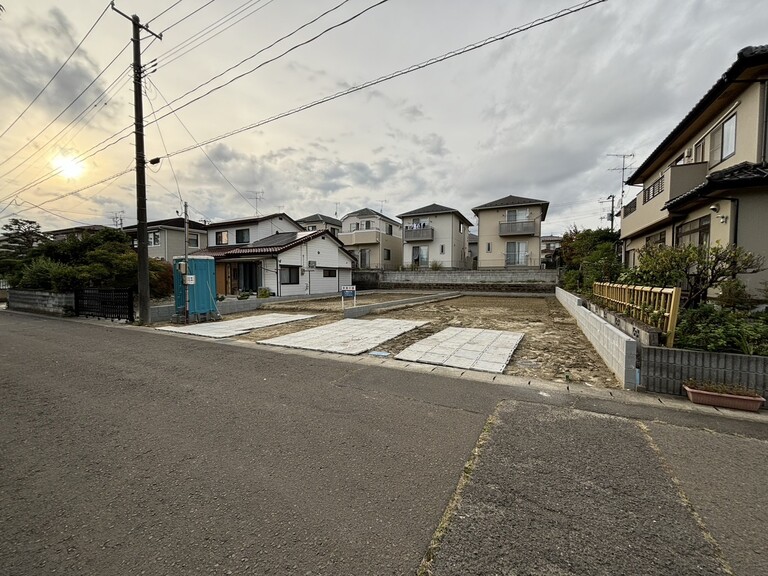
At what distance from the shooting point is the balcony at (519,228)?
984 inches

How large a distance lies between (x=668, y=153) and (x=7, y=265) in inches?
1301

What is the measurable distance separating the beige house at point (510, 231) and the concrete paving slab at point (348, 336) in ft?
61.7

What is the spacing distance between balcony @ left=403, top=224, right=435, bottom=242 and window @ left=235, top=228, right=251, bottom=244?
12905mm

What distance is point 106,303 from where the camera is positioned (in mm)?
11469

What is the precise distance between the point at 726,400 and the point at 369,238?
26919 millimetres

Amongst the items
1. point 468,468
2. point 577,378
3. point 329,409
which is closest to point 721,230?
point 577,378

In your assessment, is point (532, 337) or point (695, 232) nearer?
point (532, 337)

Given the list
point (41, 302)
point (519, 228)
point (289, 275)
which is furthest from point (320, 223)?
point (41, 302)

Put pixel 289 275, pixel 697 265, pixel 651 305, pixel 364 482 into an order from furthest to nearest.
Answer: pixel 289 275, pixel 697 265, pixel 651 305, pixel 364 482

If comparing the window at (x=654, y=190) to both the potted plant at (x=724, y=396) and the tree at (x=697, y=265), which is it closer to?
the tree at (x=697, y=265)

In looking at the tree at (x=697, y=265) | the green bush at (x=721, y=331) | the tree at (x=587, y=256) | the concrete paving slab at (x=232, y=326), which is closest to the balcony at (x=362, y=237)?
the tree at (x=587, y=256)

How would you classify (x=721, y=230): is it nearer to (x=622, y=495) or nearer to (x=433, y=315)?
(x=433, y=315)

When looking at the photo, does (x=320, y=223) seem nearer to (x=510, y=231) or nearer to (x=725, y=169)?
(x=510, y=231)

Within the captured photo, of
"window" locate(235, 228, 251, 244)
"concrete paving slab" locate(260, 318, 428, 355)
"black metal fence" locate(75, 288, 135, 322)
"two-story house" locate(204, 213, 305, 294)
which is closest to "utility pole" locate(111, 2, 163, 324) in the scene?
"black metal fence" locate(75, 288, 135, 322)
